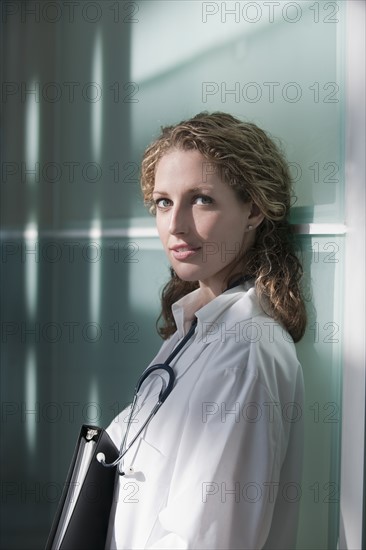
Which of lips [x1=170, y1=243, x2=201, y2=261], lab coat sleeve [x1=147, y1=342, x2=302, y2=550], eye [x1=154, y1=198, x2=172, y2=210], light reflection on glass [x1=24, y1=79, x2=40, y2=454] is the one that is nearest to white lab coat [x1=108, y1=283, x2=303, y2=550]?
lab coat sleeve [x1=147, y1=342, x2=302, y2=550]

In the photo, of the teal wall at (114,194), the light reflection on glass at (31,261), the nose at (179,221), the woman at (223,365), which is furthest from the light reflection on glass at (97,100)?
the nose at (179,221)

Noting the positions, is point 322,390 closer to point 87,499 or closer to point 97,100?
point 87,499

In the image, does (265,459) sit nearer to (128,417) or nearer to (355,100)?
(128,417)

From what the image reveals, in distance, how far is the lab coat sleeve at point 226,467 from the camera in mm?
1095

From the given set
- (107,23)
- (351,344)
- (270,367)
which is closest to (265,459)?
(270,367)

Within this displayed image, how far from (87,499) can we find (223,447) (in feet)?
1.04

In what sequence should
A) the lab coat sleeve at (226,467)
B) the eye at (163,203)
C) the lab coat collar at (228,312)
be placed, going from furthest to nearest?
the eye at (163,203), the lab coat collar at (228,312), the lab coat sleeve at (226,467)

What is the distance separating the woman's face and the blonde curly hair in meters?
0.02

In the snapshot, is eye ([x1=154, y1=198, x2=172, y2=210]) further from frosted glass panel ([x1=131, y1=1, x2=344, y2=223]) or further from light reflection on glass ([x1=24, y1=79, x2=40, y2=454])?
light reflection on glass ([x1=24, y1=79, x2=40, y2=454])

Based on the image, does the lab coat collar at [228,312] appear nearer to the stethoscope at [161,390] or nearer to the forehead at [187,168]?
the stethoscope at [161,390]

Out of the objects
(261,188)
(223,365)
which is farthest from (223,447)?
(261,188)

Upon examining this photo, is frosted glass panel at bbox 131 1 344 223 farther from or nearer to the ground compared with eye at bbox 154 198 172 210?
farther from the ground

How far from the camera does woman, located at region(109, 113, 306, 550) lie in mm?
1111

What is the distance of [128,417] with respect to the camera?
1352 mm
